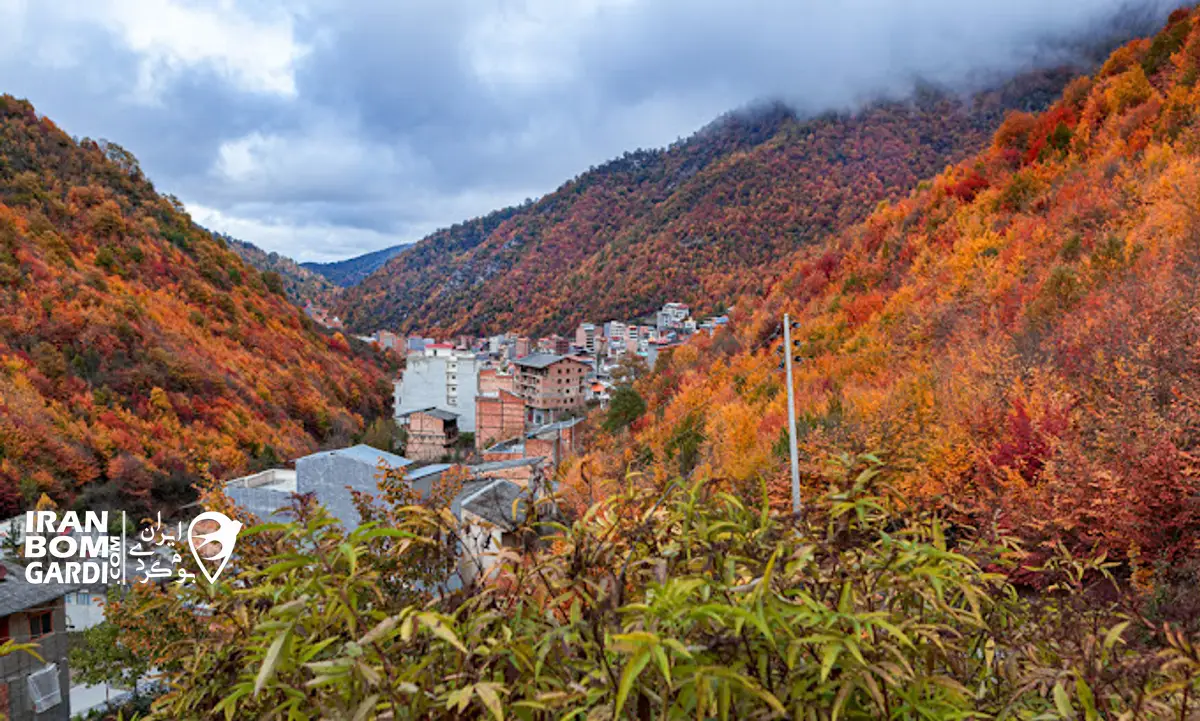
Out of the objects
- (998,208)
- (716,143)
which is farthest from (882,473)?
(716,143)

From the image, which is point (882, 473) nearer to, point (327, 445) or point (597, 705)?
point (597, 705)

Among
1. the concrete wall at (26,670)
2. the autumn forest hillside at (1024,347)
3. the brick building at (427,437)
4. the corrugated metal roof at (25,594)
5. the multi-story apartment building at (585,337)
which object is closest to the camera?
the autumn forest hillside at (1024,347)

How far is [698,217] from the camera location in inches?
3063

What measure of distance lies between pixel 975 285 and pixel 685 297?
188 feet

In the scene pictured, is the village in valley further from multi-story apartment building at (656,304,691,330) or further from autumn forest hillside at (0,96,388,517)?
autumn forest hillside at (0,96,388,517)

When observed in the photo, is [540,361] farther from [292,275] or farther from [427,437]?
[292,275]

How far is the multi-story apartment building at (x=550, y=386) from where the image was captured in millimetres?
38625

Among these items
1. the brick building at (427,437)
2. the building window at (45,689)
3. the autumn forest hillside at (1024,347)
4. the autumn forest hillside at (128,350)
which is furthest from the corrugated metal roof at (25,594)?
the brick building at (427,437)

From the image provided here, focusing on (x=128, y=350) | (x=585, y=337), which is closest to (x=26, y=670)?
(x=128, y=350)

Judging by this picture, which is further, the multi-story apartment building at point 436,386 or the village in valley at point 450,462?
the multi-story apartment building at point 436,386

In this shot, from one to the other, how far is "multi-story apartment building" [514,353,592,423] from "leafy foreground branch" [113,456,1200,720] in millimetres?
36626

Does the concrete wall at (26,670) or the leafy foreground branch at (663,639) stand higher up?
the leafy foreground branch at (663,639)

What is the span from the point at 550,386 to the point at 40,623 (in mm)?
30570

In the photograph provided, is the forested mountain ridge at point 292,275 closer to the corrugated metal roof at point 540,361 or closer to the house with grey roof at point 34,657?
the corrugated metal roof at point 540,361
